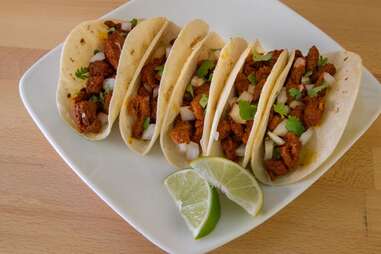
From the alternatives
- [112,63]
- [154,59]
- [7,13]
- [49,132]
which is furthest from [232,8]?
[7,13]

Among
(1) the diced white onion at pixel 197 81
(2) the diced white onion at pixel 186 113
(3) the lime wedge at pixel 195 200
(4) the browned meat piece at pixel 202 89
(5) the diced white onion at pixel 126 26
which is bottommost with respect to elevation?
(3) the lime wedge at pixel 195 200

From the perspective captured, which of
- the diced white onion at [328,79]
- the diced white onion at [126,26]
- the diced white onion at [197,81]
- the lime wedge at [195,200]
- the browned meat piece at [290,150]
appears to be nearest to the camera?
the lime wedge at [195,200]

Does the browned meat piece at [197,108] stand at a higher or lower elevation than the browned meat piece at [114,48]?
lower

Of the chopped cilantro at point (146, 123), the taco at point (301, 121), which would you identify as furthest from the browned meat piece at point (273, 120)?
the chopped cilantro at point (146, 123)

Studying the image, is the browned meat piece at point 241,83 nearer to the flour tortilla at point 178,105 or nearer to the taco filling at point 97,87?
the flour tortilla at point 178,105

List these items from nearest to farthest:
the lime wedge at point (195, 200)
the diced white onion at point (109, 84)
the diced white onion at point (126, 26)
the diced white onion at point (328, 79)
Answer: the lime wedge at point (195, 200)
the diced white onion at point (328, 79)
the diced white onion at point (109, 84)
the diced white onion at point (126, 26)

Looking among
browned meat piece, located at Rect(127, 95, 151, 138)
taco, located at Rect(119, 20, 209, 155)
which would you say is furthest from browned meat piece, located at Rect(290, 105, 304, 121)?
browned meat piece, located at Rect(127, 95, 151, 138)
